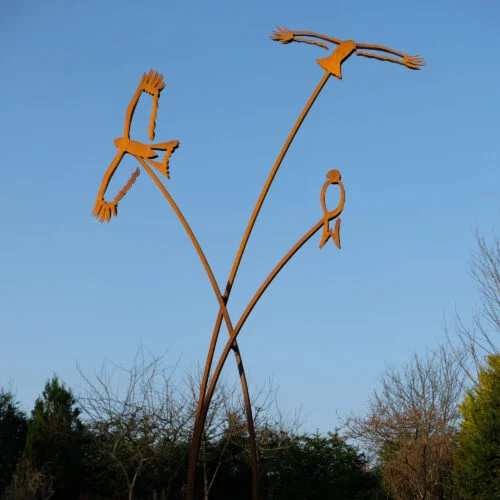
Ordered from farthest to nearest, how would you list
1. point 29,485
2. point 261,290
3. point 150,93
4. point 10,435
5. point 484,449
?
point 10,435
point 29,485
point 484,449
point 150,93
point 261,290

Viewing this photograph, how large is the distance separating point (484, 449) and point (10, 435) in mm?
12877

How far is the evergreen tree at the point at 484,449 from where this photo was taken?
699 centimetres

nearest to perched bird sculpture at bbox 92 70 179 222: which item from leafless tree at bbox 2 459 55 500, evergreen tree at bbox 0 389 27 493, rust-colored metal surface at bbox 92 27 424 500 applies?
rust-colored metal surface at bbox 92 27 424 500

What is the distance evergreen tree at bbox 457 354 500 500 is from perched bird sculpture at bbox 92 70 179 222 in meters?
3.83

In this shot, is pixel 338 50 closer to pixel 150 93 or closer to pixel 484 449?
pixel 150 93

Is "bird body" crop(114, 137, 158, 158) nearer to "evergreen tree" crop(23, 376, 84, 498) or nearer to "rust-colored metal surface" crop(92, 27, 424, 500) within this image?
"rust-colored metal surface" crop(92, 27, 424, 500)

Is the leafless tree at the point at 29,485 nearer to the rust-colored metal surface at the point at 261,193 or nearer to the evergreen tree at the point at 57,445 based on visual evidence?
the evergreen tree at the point at 57,445

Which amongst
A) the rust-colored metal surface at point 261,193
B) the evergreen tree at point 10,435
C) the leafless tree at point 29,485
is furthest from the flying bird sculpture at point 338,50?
the evergreen tree at point 10,435

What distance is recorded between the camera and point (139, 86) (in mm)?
6582

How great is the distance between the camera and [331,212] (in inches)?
245

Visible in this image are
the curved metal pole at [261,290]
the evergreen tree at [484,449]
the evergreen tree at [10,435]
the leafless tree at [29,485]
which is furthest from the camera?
the evergreen tree at [10,435]

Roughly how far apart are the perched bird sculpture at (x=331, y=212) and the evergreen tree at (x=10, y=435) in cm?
1237

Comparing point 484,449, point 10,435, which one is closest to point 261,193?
point 484,449

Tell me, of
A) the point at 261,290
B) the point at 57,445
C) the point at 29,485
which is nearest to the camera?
the point at 261,290
